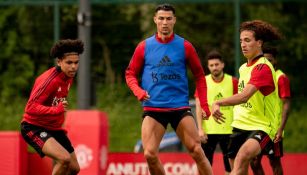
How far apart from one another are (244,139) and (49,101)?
7.93 ft

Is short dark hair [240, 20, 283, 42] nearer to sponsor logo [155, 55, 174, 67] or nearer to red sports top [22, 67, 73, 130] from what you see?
sponsor logo [155, 55, 174, 67]

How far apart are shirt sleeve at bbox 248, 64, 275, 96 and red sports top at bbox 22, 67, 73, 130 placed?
2.36 metres

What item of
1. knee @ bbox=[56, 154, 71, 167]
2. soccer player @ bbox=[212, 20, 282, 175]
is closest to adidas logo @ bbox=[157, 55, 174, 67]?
soccer player @ bbox=[212, 20, 282, 175]

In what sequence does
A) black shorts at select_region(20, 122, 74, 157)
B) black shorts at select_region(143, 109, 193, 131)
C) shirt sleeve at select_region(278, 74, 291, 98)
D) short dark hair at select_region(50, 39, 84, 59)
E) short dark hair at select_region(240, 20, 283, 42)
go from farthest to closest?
1. shirt sleeve at select_region(278, 74, 291, 98)
2. short dark hair at select_region(50, 39, 84, 59)
3. black shorts at select_region(20, 122, 74, 157)
4. black shorts at select_region(143, 109, 193, 131)
5. short dark hair at select_region(240, 20, 283, 42)

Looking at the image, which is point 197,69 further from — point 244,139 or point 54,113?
point 54,113

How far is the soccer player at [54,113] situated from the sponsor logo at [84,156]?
1232mm

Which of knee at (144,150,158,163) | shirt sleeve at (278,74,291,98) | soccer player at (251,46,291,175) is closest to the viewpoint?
knee at (144,150,158,163)

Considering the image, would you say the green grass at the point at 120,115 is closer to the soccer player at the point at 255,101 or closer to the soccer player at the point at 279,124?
the soccer player at the point at 279,124

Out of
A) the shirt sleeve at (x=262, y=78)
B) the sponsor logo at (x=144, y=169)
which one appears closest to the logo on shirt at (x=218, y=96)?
the sponsor logo at (x=144, y=169)

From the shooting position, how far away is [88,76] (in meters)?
17.0

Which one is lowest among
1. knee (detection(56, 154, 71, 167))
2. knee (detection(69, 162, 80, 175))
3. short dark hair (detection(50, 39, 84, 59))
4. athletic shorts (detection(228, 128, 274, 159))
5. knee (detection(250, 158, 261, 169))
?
knee (detection(250, 158, 261, 169))

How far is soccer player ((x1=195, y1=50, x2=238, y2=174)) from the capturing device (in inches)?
599

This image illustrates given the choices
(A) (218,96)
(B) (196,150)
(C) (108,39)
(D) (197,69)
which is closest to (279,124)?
(A) (218,96)

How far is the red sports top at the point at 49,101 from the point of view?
13.0 metres
